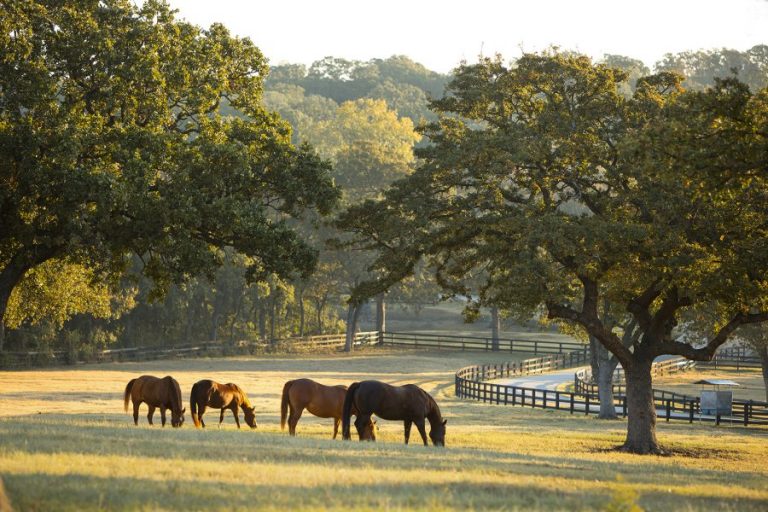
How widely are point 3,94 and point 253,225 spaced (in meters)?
7.23

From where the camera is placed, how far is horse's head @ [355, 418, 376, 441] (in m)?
21.4

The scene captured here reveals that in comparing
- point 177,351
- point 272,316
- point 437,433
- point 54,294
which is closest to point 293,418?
point 437,433

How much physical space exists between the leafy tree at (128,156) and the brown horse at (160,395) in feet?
9.27

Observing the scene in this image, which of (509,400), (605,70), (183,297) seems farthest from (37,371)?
(605,70)

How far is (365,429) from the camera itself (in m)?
21.7

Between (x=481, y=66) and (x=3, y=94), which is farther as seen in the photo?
(x=481, y=66)

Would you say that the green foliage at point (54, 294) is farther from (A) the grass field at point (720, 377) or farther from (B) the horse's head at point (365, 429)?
(A) the grass field at point (720, 377)

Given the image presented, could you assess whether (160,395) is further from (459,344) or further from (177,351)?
(459,344)

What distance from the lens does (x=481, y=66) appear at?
31.1m

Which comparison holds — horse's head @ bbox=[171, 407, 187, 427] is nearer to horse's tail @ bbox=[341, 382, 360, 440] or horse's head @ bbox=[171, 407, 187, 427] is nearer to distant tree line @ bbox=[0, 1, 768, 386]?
distant tree line @ bbox=[0, 1, 768, 386]

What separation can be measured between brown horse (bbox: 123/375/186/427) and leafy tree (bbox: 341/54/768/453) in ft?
25.5

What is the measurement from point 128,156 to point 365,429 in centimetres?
913

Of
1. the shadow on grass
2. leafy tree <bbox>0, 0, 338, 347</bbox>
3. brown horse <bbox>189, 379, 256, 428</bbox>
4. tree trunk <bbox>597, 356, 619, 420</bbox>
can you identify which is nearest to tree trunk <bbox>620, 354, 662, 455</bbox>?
leafy tree <bbox>0, 0, 338, 347</bbox>

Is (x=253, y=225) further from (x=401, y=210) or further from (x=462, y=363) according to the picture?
(x=462, y=363)
